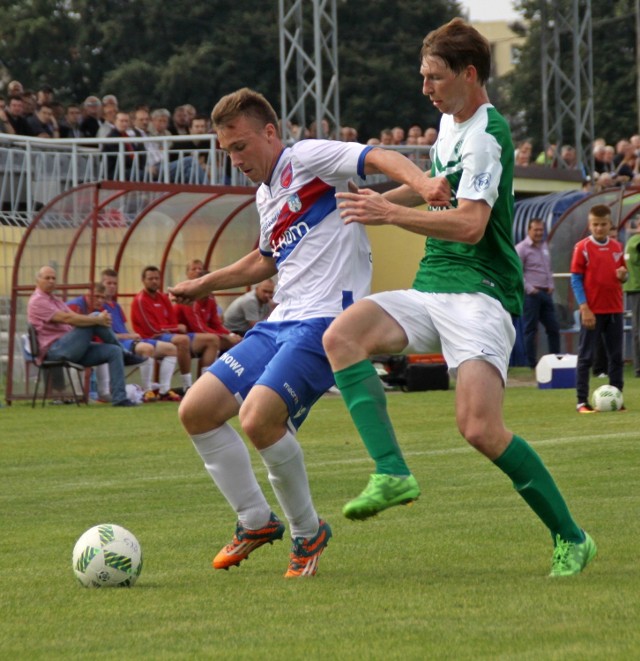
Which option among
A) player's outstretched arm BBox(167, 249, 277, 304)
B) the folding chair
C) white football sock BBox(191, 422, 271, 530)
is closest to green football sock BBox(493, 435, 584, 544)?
white football sock BBox(191, 422, 271, 530)

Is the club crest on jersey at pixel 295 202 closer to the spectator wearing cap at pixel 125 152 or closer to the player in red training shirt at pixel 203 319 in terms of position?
the player in red training shirt at pixel 203 319

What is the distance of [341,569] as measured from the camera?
6.51 m

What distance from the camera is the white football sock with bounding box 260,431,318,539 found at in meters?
6.26

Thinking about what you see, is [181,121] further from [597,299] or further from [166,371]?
[597,299]

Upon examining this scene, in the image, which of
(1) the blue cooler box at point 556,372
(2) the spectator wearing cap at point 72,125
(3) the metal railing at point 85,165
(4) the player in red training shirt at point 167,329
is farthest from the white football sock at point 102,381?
(2) the spectator wearing cap at point 72,125

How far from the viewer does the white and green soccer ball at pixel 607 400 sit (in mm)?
15086

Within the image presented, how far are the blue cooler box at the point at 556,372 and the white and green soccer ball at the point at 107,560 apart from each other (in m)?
13.8

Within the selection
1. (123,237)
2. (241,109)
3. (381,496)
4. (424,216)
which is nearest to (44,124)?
(123,237)

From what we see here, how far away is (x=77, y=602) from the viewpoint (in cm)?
589

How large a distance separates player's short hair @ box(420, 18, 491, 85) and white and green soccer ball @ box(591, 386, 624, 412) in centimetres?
939

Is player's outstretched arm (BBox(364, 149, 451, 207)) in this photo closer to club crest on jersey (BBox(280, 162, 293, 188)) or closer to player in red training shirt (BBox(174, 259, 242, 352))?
club crest on jersey (BBox(280, 162, 293, 188))

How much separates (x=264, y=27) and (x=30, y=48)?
777cm

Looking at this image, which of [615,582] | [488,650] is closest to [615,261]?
[615,582]

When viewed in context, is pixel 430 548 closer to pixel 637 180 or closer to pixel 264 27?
pixel 637 180
